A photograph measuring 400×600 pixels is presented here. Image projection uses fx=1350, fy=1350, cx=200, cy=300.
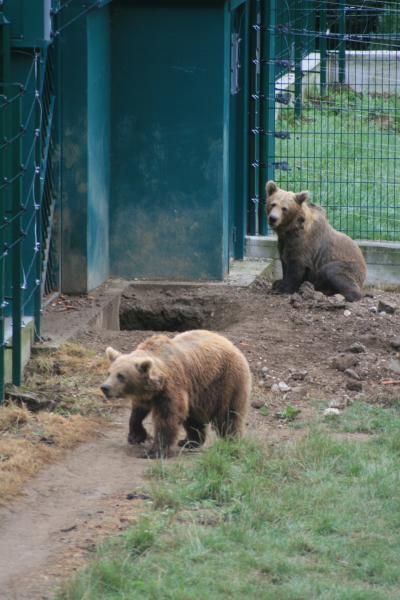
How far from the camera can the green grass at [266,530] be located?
550 cm

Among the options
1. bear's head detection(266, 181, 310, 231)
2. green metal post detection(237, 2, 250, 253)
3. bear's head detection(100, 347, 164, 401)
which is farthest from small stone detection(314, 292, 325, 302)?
bear's head detection(100, 347, 164, 401)

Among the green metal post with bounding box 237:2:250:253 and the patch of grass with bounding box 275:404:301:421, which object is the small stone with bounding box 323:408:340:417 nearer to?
the patch of grass with bounding box 275:404:301:421

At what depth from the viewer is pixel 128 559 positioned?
5.74m

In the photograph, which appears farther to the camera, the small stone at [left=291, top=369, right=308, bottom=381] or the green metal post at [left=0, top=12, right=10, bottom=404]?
the small stone at [left=291, top=369, right=308, bottom=381]

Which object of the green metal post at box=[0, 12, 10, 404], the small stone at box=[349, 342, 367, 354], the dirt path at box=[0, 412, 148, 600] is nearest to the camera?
the dirt path at box=[0, 412, 148, 600]

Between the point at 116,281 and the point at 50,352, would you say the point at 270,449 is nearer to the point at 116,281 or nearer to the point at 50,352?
the point at 50,352

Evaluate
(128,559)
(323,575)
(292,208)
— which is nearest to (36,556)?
(128,559)

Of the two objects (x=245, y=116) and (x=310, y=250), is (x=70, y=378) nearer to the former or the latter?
(x=310, y=250)

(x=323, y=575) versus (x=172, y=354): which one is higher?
(x=172, y=354)

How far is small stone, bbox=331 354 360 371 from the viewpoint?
9.55 metres

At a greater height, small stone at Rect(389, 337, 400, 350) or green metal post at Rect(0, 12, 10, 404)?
green metal post at Rect(0, 12, 10, 404)

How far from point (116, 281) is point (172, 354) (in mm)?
4493

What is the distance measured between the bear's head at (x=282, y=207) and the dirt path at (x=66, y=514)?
186 inches

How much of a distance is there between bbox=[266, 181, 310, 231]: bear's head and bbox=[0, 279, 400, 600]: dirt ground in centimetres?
62
